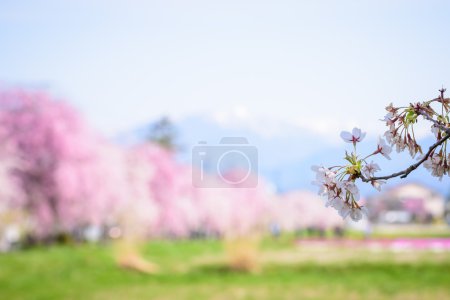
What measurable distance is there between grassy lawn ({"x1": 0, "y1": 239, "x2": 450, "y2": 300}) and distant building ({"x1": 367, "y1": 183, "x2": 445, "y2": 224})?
1774 centimetres

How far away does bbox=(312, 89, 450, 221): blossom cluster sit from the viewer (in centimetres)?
84

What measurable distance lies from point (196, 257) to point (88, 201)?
212 centimetres

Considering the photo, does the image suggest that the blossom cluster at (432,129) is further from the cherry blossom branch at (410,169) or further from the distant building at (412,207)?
the distant building at (412,207)

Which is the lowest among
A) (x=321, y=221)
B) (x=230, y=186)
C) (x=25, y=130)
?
(x=321, y=221)

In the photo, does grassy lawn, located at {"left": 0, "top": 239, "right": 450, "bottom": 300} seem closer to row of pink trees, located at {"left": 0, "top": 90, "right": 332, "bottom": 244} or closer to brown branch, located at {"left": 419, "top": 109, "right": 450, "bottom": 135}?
row of pink trees, located at {"left": 0, "top": 90, "right": 332, "bottom": 244}

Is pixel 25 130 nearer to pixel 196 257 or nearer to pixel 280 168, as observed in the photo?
pixel 196 257

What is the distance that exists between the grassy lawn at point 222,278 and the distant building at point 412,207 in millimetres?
17744

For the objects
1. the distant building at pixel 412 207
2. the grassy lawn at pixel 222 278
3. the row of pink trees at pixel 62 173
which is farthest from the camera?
the distant building at pixel 412 207

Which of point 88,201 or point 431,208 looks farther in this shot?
point 431,208

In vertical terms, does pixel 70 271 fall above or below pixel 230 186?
below

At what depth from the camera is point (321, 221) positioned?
20250mm

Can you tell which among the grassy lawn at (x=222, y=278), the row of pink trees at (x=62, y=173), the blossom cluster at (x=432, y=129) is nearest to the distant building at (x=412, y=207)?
the grassy lawn at (x=222, y=278)

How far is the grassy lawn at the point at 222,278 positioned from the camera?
6.03 metres

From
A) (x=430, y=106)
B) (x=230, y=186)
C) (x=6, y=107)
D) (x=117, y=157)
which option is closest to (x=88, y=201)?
(x=117, y=157)
